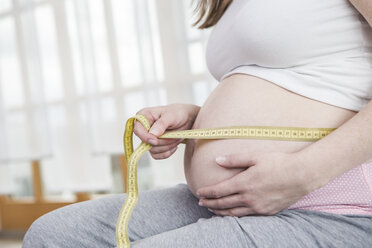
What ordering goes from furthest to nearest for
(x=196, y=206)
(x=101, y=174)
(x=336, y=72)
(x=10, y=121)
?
(x=10, y=121)
(x=101, y=174)
(x=196, y=206)
(x=336, y=72)

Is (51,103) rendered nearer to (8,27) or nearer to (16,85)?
(16,85)

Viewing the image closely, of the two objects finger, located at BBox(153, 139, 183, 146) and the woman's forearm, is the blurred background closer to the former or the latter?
finger, located at BBox(153, 139, 183, 146)

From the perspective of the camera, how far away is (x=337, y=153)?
683 millimetres

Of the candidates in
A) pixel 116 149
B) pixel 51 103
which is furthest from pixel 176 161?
pixel 51 103

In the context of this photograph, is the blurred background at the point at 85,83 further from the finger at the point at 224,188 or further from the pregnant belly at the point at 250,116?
the finger at the point at 224,188

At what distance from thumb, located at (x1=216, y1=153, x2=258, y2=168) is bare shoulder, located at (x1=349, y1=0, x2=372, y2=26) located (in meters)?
0.34

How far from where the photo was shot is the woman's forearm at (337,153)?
2.23 ft

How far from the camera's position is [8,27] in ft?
10.6

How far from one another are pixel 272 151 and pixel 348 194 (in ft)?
0.52

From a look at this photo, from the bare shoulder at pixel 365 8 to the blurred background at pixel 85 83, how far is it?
4.74 ft

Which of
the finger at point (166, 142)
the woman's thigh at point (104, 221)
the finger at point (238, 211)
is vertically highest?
the finger at point (166, 142)

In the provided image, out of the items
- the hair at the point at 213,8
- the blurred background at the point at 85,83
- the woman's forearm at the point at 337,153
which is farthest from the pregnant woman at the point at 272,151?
the blurred background at the point at 85,83

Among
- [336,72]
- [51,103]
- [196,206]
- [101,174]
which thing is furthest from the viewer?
[51,103]

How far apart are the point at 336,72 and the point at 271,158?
10.1 inches
